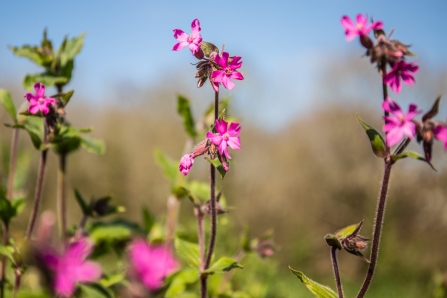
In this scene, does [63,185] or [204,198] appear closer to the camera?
[63,185]

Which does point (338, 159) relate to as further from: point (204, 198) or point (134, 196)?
point (204, 198)

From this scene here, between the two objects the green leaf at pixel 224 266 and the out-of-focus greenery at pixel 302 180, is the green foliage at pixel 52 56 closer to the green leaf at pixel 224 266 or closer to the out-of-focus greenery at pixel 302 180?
the green leaf at pixel 224 266

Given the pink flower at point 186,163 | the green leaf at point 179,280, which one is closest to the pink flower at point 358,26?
the pink flower at point 186,163

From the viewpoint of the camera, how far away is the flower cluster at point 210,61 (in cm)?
112

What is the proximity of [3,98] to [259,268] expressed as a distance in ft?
7.43

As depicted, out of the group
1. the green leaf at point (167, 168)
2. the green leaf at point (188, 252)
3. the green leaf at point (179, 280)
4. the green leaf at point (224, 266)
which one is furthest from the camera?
the green leaf at point (167, 168)

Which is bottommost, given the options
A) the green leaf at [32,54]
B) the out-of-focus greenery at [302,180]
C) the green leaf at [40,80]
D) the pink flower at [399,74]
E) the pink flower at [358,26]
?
the out-of-focus greenery at [302,180]

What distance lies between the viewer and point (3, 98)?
5.54ft

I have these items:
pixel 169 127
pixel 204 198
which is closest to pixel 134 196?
pixel 169 127

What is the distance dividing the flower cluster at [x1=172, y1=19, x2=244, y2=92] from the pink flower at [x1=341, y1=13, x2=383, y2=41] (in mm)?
308

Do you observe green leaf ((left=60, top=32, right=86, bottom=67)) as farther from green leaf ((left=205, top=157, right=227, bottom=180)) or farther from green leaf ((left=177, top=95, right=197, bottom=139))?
green leaf ((left=205, top=157, right=227, bottom=180))

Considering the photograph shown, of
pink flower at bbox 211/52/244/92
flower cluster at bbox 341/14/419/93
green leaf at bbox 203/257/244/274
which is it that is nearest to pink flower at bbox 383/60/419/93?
flower cluster at bbox 341/14/419/93

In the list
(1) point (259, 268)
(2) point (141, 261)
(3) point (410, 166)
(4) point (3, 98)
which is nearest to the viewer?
(2) point (141, 261)

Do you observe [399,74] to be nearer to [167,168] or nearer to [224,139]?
[224,139]
